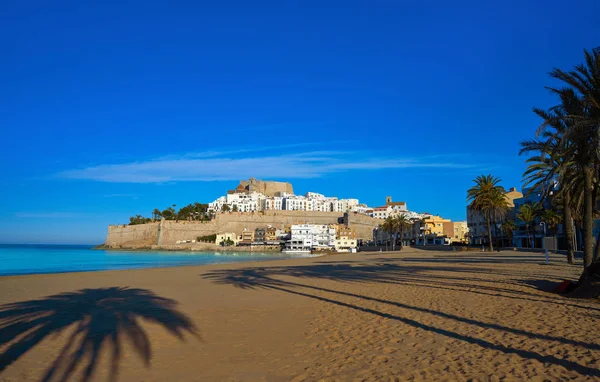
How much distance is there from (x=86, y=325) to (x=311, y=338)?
5.46 m

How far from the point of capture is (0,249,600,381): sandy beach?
5.80 meters

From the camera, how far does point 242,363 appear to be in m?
6.40

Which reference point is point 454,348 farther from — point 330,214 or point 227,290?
point 330,214

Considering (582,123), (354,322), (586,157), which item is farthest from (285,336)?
(586,157)

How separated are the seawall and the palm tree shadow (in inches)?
4799

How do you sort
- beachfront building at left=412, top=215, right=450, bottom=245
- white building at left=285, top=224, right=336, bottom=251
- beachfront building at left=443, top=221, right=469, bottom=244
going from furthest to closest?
white building at left=285, top=224, right=336, bottom=251
beachfront building at left=443, top=221, right=469, bottom=244
beachfront building at left=412, top=215, right=450, bottom=245

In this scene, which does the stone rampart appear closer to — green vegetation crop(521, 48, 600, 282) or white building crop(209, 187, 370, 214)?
white building crop(209, 187, 370, 214)

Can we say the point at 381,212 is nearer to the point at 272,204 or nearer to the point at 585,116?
the point at 272,204

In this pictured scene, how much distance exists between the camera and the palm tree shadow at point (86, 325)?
6.68 metres

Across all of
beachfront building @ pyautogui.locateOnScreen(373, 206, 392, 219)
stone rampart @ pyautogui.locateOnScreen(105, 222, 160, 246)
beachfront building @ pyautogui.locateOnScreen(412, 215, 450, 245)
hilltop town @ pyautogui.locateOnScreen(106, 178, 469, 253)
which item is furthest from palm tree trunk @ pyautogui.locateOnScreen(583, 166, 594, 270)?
beachfront building @ pyautogui.locateOnScreen(373, 206, 392, 219)

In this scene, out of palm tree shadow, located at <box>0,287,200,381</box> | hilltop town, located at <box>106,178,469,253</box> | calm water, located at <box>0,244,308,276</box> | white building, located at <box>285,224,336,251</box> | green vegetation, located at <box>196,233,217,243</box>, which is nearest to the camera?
palm tree shadow, located at <box>0,287,200,381</box>

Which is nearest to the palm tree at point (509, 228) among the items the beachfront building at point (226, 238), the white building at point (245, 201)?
the beachfront building at point (226, 238)

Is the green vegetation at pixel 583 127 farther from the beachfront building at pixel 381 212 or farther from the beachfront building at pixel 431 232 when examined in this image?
the beachfront building at pixel 381 212

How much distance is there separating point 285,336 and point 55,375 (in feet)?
13.1
